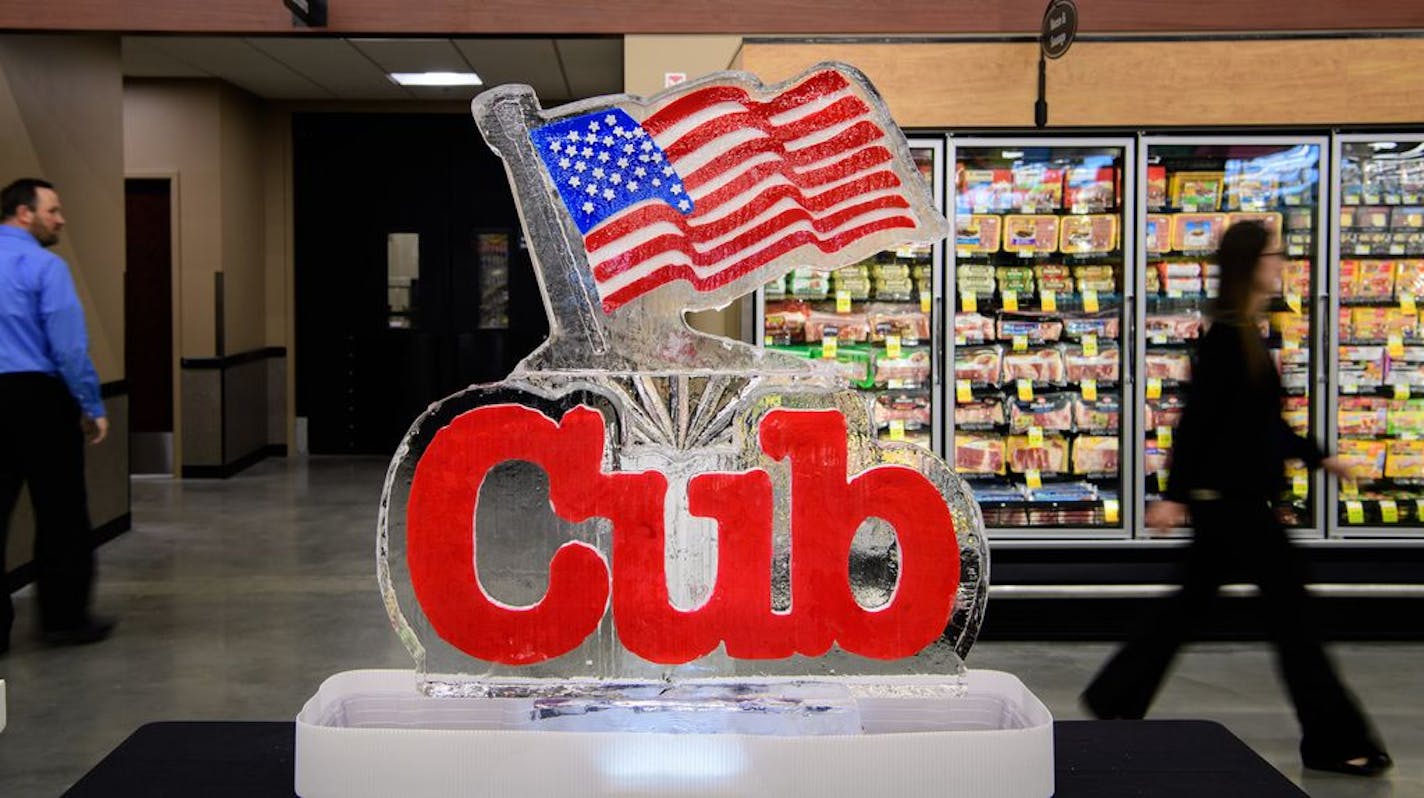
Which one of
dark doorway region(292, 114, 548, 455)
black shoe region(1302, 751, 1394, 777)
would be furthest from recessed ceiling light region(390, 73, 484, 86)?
black shoe region(1302, 751, 1394, 777)

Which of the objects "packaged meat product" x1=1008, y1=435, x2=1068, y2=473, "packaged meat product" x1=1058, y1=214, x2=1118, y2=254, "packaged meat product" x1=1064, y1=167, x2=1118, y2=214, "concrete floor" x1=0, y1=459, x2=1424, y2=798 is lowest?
"concrete floor" x1=0, y1=459, x2=1424, y2=798

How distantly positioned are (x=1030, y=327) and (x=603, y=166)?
12.1 feet

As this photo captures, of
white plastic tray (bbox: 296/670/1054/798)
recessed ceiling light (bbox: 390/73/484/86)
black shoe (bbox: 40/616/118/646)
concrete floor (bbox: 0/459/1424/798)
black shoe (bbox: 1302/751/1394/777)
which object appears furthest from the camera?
recessed ceiling light (bbox: 390/73/484/86)

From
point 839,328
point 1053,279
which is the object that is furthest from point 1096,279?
point 839,328

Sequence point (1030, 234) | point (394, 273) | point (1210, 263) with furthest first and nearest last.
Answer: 1. point (394, 273)
2. point (1030, 234)
3. point (1210, 263)

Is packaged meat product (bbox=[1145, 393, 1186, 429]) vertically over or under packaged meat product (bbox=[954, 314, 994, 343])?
under

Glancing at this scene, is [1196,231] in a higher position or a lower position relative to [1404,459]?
higher

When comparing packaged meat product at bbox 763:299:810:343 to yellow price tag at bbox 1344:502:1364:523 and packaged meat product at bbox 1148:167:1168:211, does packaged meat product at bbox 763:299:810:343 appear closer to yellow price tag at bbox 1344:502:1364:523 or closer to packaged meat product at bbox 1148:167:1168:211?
packaged meat product at bbox 1148:167:1168:211

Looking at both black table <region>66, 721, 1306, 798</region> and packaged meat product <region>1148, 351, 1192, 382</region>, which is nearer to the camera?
black table <region>66, 721, 1306, 798</region>

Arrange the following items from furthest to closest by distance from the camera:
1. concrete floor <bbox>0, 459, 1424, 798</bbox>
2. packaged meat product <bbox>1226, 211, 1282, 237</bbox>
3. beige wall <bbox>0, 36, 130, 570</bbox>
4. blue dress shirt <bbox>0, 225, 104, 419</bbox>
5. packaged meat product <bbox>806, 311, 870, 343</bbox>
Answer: beige wall <bbox>0, 36, 130, 570</bbox> → packaged meat product <bbox>806, 311, 870, 343</bbox> → packaged meat product <bbox>1226, 211, 1282, 237</bbox> → blue dress shirt <bbox>0, 225, 104, 419</bbox> → concrete floor <bbox>0, 459, 1424, 798</bbox>

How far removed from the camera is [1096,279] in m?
5.96

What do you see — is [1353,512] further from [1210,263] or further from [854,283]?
[854,283]

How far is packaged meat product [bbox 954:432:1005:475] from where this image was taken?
19.9 feet

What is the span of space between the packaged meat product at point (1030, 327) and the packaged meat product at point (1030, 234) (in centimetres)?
28
